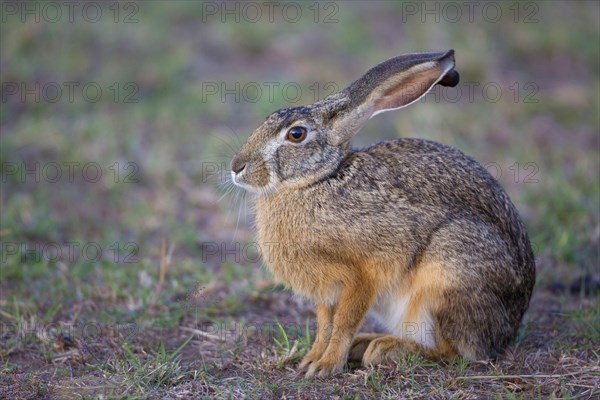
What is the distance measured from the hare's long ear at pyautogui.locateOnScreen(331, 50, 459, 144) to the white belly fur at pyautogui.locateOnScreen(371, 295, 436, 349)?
34.7 inches

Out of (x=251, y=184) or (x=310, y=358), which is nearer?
(x=310, y=358)

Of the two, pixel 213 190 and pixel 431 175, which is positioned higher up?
pixel 431 175

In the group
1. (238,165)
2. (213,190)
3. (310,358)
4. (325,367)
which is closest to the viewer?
(325,367)

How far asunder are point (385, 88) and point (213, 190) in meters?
2.57

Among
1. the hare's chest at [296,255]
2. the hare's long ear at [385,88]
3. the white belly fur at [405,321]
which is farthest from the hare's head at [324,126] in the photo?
the white belly fur at [405,321]

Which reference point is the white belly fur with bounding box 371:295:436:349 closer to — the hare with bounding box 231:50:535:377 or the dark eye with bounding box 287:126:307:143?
the hare with bounding box 231:50:535:377

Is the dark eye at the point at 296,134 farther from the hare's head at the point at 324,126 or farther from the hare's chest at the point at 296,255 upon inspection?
the hare's chest at the point at 296,255

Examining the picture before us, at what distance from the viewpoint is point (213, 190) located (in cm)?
679

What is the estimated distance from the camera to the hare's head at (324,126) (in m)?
4.44

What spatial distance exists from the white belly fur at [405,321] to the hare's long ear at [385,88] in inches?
34.7

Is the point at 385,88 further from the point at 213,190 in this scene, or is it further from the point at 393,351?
the point at 213,190

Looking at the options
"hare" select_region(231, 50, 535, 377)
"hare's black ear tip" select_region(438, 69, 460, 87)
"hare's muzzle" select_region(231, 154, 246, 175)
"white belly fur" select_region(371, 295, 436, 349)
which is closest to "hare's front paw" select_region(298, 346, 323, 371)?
"hare" select_region(231, 50, 535, 377)

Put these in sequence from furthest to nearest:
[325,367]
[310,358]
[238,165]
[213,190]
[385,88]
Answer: [213,190], [385,88], [238,165], [310,358], [325,367]

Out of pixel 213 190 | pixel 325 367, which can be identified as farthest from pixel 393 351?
pixel 213 190
